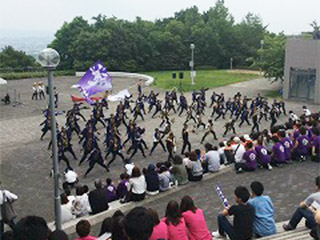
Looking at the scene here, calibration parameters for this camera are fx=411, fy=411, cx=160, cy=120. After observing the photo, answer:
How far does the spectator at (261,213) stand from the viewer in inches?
269

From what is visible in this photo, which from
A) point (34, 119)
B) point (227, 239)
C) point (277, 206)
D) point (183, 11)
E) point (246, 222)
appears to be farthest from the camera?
point (183, 11)

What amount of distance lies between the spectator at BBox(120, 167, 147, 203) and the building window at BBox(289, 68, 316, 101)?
23.1m

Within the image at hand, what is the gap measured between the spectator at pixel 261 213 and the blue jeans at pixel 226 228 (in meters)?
0.41

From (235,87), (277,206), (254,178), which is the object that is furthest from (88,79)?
(235,87)

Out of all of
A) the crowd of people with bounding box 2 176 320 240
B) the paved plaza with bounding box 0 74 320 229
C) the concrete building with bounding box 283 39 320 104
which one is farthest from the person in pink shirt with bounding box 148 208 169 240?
the concrete building with bounding box 283 39 320 104

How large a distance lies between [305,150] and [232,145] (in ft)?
7.44

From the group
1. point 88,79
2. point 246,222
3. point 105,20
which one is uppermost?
point 105,20

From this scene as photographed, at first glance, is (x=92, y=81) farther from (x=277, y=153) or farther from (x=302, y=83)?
(x=302, y=83)

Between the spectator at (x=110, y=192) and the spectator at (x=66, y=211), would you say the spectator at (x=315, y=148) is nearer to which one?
the spectator at (x=110, y=192)

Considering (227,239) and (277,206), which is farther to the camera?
(277,206)

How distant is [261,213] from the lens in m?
6.86

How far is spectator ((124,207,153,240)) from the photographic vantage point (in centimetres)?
414

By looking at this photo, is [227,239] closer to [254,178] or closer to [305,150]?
[254,178]

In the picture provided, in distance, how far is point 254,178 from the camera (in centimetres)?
1158
